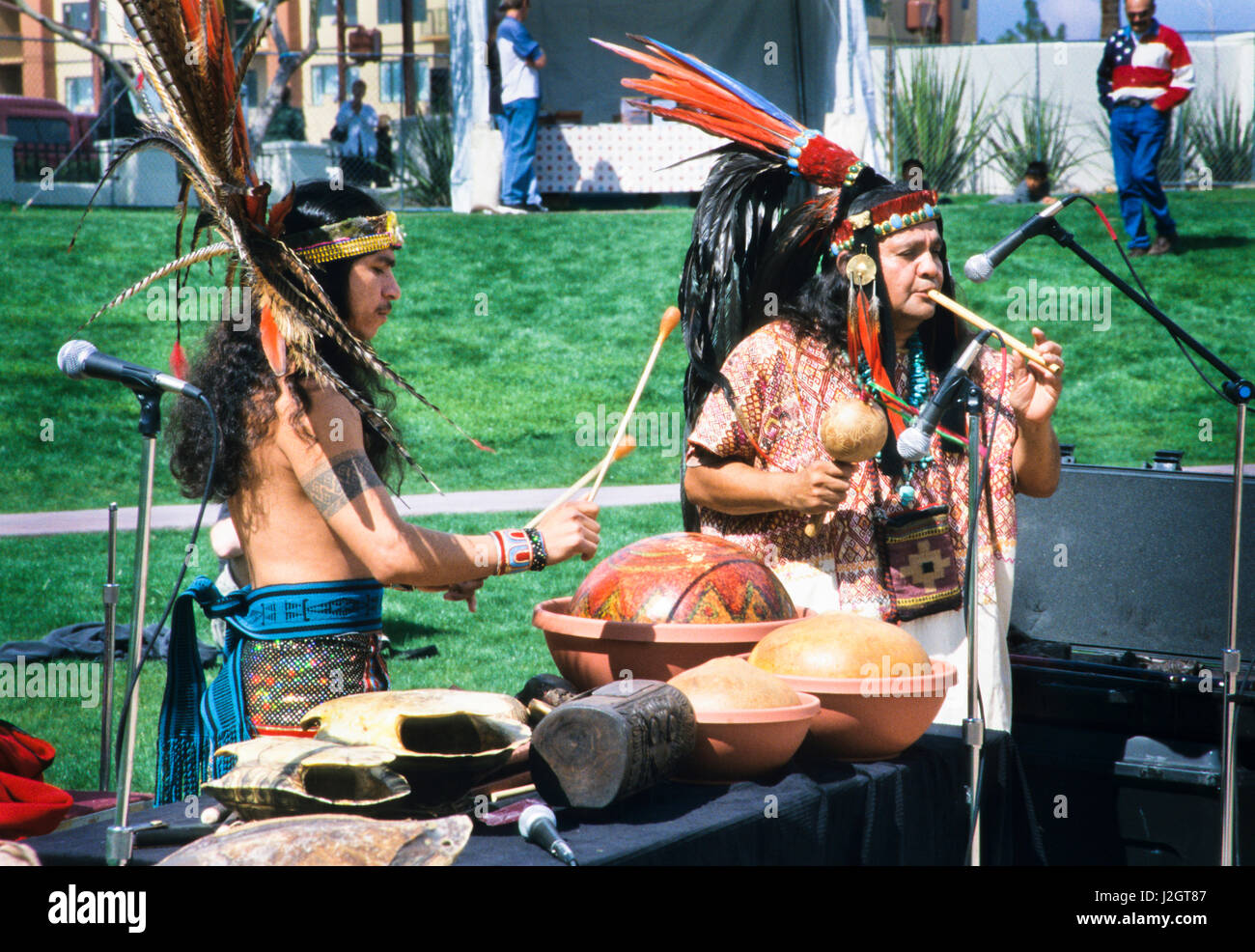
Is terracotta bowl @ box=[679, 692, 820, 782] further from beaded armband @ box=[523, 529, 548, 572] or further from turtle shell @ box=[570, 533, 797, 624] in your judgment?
beaded armband @ box=[523, 529, 548, 572]

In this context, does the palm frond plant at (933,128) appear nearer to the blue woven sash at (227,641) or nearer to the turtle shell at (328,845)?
the blue woven sash at (227,641)

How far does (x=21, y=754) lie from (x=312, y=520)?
96cm

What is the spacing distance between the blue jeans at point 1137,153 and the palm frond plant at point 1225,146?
458 centimetres

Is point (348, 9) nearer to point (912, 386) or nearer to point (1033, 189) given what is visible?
point (1033, 189)

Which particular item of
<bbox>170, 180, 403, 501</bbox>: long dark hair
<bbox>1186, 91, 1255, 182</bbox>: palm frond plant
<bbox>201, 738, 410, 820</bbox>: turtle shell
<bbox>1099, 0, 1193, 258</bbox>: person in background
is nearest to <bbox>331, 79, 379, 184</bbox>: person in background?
<bbox>1099, 0, 1193, 258</bbox>: person in background

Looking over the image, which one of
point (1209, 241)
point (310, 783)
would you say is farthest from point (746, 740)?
point (1209, 241)

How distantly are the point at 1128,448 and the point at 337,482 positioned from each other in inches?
327

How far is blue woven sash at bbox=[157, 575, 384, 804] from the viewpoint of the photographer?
243 cm

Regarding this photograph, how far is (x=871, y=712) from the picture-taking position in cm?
A: 224

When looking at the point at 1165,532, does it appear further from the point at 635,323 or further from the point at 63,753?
the point at 635,323

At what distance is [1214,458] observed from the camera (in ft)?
29.7

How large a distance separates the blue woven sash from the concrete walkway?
16.4 ft
